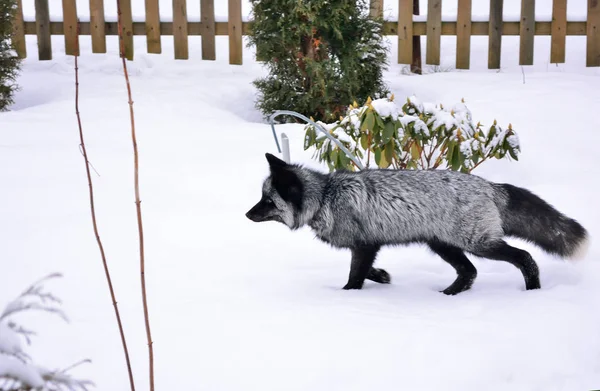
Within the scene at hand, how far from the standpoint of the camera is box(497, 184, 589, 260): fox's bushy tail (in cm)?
434

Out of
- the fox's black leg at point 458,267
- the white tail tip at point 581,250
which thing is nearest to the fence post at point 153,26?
the fox's black leg at point 458,267

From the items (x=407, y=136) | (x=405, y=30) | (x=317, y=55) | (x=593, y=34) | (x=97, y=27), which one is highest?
(x=97, y=27)

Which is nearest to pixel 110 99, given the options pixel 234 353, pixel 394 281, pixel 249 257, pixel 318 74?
pixel 318 74

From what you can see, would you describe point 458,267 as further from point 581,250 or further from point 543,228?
point 581,250

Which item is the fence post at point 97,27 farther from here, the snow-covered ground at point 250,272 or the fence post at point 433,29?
the fence post at point 433,29

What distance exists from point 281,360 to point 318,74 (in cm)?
590

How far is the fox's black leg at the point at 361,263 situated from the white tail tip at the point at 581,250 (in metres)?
1.16

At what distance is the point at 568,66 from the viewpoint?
11602 mm

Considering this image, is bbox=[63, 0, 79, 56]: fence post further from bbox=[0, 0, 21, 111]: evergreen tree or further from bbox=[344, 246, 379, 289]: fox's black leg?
bbox=[344, 246, 379, 289]: fox's black leg

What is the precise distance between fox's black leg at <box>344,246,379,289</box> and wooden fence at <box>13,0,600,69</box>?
6.95m

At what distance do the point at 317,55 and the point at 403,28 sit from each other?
8.06 ft

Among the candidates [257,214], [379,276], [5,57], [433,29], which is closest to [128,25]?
[5,57]

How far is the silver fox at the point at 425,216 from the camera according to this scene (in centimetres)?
424

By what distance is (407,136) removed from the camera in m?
6.37
